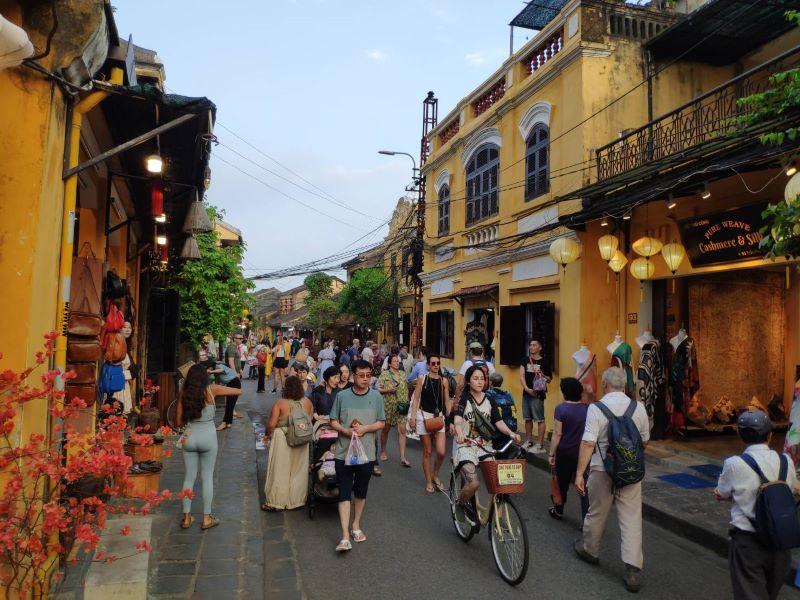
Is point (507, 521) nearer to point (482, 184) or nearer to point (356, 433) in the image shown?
point (356, 433)

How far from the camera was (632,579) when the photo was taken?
4.83 meters

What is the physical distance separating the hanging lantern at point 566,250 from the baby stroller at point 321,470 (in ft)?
18.0

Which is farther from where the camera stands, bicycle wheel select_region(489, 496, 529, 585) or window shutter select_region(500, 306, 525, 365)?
window shutter select_region(500, 306, 525, 365)

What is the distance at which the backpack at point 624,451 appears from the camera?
4922mm

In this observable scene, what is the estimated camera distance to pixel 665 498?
7.22m

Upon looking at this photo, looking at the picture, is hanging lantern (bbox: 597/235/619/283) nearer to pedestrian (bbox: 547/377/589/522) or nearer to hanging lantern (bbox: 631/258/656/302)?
hanging lantern (bbox: 631/258/656/302)

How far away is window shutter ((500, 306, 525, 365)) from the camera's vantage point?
13.1 metres

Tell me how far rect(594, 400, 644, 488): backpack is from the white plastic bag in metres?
2.21

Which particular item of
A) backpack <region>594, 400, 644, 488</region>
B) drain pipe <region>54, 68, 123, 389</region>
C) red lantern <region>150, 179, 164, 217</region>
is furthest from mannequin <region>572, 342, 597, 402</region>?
drain pipe <region>54, 68, 123, 389</region>

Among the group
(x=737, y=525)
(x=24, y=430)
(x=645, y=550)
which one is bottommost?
→ (x=645, y=550)

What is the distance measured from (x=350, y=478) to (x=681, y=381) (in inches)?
273

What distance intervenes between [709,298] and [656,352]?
1.76 metres

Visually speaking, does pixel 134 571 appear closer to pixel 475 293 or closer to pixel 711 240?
pixel 711 240

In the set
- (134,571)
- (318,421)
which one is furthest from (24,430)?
(318,421)
